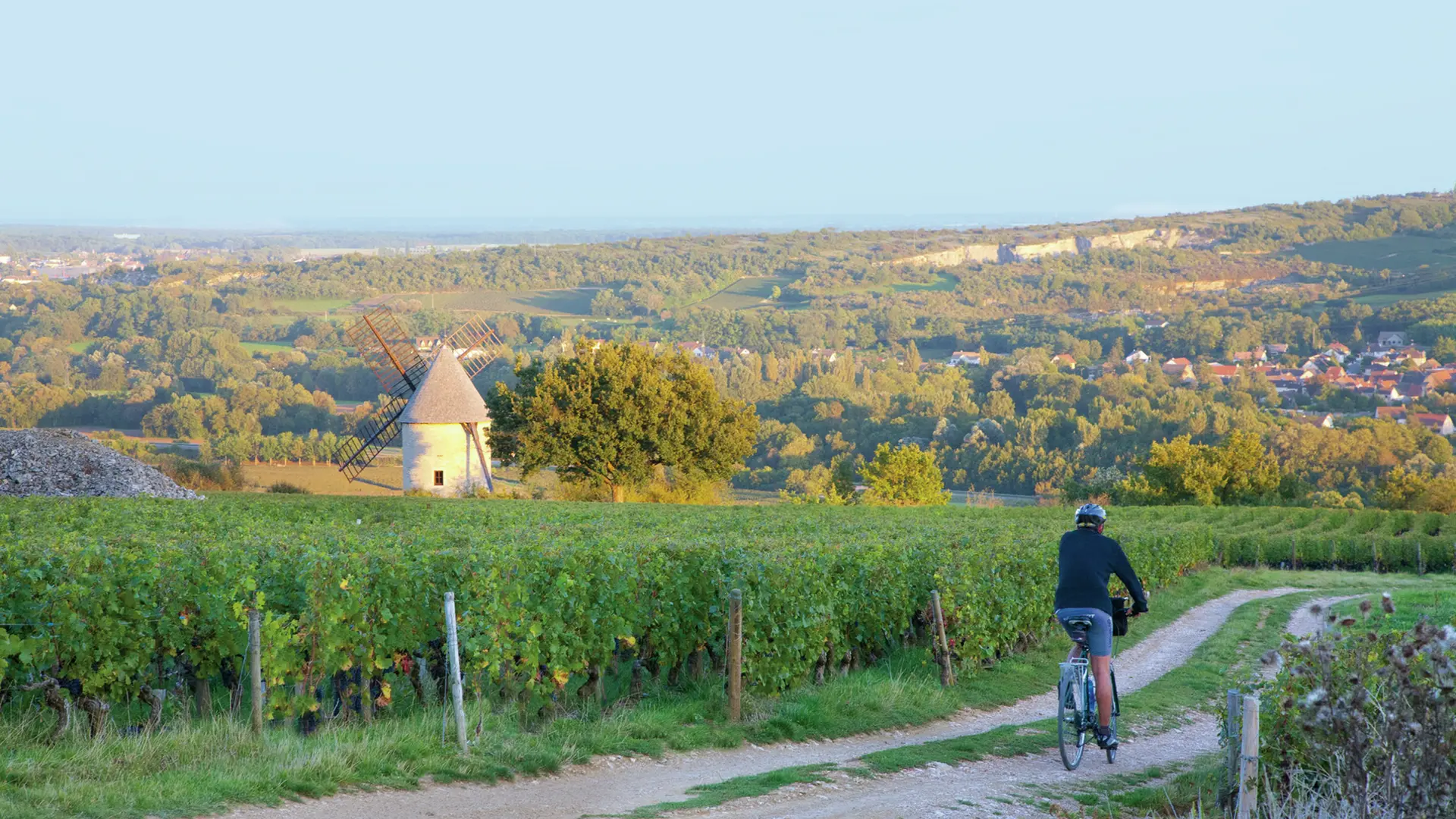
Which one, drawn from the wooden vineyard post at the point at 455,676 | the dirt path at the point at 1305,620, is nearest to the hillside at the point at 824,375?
the dirt path at the point at 1305,620

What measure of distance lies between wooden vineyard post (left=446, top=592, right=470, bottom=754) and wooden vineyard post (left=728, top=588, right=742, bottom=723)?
2234 mm

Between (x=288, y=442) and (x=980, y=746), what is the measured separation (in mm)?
91278

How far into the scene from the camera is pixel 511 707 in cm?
962

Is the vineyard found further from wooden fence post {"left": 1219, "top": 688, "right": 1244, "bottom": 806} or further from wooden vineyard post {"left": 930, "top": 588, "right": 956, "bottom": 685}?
wooden fence post {"left": 1219, "top": 688, "right": 1244, "bottom": 806}

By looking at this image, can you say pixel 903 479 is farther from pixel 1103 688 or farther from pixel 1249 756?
pixel 1249 756

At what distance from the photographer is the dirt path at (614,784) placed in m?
7.67

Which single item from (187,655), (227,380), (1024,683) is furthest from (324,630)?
(227,380)

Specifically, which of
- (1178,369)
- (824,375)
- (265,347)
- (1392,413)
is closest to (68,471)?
(1392,413)

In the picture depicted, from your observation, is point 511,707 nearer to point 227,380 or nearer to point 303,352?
point 227,380

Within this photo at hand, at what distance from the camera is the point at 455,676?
351 inches

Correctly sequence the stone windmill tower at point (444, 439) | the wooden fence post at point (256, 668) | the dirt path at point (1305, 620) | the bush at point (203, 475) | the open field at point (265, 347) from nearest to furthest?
the wooden fence post at point (256, 668)
the dirt path at point (1305, 620)
the bush at point (203, 475)
the stone windmill tower at point (444, 439)
the open field at point (265, 347)

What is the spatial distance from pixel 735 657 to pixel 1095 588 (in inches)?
112

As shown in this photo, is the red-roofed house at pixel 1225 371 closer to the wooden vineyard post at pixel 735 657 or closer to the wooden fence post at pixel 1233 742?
the wooden vineyard post at pixel 735 657

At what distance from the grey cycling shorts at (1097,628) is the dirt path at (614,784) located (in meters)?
1.00
